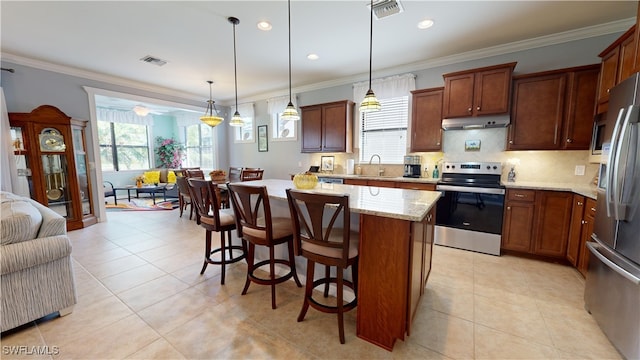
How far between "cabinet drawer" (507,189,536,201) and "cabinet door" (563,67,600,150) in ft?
2.31

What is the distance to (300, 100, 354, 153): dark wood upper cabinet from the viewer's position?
14.7 feet

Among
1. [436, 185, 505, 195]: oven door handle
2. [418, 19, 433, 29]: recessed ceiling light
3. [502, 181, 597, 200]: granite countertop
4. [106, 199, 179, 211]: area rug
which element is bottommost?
[106, 199, 179, 211]: area rug

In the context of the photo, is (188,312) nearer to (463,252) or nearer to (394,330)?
(394,330)

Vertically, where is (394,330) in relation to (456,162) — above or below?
below

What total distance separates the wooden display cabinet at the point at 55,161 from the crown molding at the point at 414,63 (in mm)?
783

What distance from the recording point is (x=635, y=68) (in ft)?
5.95

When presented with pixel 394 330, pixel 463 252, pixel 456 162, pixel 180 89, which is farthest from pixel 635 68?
pixel 180 89

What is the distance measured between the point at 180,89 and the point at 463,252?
6.33 meters

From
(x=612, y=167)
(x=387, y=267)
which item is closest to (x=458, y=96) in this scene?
(x=612, y=167)

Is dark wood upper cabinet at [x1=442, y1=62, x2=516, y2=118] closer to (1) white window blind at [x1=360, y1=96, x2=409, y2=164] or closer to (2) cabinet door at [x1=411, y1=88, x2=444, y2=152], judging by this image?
(2) cabinet door at [x1=411, y1=88, x2=444, y2=152]

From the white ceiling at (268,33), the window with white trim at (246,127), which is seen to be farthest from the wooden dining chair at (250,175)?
the white ceiling at (268,33)

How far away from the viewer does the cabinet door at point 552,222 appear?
2.78m

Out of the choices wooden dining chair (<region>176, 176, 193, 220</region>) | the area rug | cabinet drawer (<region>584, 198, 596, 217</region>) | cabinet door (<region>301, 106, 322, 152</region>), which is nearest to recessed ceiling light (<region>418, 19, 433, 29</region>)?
cabinet door (<region>301, 106, 322, 152</region>)

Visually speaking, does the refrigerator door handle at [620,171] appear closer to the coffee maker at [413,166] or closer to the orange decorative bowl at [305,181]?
the orange decorative bowl at [305,181]
